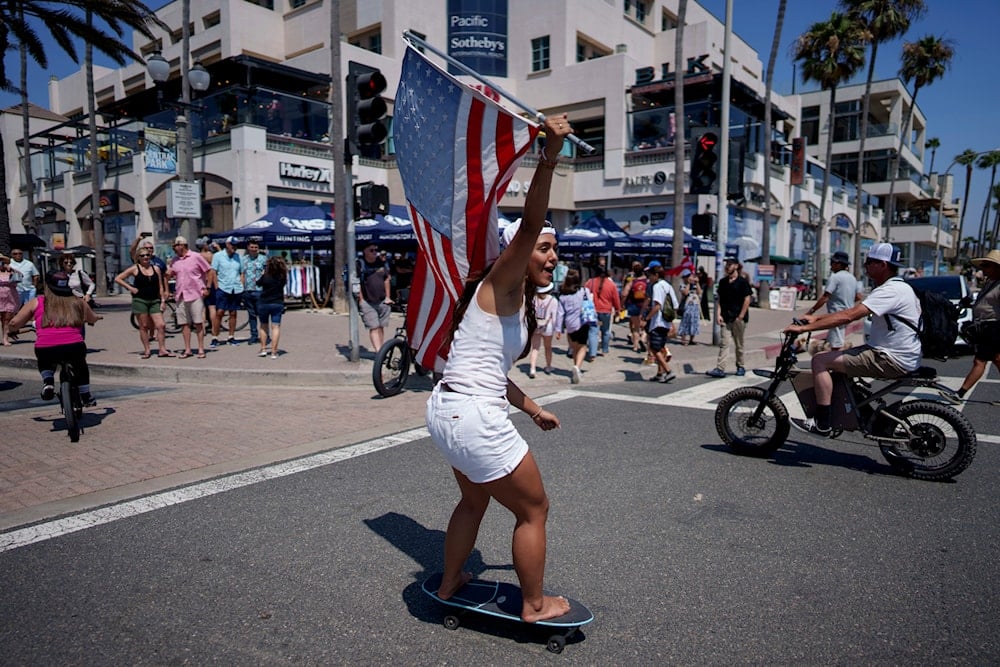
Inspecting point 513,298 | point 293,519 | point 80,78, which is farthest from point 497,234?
point 80,78

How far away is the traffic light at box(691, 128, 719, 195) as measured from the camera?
37.3 feet

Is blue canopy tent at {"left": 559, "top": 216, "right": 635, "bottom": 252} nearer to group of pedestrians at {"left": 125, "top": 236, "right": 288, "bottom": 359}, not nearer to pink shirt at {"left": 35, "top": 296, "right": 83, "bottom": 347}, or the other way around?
group of pedestrians at {"left": 125, "top": 236, "right": 288, "bottom": 359}

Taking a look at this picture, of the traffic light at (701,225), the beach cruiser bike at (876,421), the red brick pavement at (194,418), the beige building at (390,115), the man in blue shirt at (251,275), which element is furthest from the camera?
the beige building at (390,115)

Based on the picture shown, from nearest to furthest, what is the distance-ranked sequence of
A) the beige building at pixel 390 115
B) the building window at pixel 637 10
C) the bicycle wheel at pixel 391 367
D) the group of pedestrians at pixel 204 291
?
the bicycle wheel at pixel 391 367
the group of pedestrians at pixel 204 291
the beige building at pixel 390 115
the building window at pixel 637 10

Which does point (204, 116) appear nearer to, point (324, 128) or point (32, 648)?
point (324, 128)

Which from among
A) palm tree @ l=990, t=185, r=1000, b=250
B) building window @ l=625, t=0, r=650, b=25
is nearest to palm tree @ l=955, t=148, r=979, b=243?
palm tree @ l=990, t=185, r=1000, b=250

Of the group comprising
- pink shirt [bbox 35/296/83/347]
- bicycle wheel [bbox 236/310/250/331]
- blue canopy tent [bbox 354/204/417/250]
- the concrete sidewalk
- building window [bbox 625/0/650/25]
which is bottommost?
the concrete sidewalk

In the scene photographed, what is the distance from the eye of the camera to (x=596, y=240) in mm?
19719

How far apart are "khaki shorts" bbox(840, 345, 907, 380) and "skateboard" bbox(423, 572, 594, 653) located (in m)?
3.62

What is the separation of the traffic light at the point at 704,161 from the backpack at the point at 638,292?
6.82 feet

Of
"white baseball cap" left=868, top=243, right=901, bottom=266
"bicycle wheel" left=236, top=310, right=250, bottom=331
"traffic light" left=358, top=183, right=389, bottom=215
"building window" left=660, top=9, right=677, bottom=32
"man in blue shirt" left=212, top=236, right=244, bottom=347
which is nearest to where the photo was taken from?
"white baseball cap" left=868, top=243, right=901, bottom=266

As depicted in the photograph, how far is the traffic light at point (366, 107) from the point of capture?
8719 millimetres

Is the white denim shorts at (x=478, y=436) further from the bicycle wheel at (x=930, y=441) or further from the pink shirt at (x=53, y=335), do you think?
the pink shirt at (x=53, y=335)

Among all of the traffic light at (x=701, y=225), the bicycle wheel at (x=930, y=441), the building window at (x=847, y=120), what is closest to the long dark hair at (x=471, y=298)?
the bicycle wheel at (x=930, y=441)
